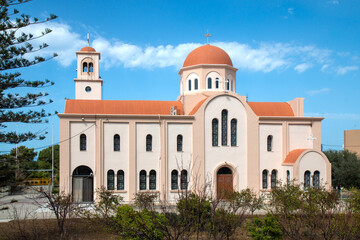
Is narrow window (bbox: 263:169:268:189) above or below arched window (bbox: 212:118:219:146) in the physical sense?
below

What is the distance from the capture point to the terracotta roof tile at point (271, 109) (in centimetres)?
2700

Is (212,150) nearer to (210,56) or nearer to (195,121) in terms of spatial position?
(195,121)

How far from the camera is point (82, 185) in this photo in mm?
23219

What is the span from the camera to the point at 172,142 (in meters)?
24.2

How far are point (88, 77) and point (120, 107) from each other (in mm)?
5207

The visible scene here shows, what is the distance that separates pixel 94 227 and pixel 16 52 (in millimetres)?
8265

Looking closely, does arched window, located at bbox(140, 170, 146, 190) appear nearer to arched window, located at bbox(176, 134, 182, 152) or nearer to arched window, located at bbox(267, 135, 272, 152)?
arched window, located at bbox(176, 134, 182, 152)

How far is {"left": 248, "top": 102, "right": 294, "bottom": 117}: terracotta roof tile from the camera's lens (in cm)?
2700

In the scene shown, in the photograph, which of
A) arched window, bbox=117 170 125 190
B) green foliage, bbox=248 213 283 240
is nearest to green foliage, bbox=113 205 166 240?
green foliage, bbox=248 213 283 240

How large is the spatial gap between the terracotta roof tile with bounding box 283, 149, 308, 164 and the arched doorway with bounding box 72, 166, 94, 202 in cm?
1296

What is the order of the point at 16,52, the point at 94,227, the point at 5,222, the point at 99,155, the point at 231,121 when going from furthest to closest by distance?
the point at 231,121 < the point at 99,155 < the point at 5,222 < the point at 94,227 < the point at 16,52

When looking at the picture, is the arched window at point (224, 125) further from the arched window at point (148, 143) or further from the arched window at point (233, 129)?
the arched window at point (148, 143)

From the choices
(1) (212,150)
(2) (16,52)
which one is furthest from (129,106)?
(2) (16,52)

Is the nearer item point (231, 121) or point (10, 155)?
point (10, 155)
